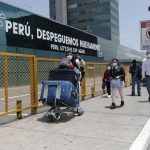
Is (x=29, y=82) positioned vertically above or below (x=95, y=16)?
below

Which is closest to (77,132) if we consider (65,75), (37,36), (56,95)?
(56,95)

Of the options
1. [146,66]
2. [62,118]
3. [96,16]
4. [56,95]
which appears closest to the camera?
[56,95]

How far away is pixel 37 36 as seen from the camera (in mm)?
30688

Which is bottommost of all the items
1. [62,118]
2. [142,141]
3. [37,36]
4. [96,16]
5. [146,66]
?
[142,141]

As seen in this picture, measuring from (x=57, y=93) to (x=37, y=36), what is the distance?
2307 centimetres

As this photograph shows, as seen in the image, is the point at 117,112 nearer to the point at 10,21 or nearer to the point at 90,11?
the point at 10,21

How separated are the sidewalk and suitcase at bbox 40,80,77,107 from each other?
474mm

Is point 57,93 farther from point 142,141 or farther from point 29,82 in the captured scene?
point 142,141

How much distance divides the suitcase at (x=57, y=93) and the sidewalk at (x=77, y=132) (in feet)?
1.55

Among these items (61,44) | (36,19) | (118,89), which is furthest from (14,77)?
(61,44)

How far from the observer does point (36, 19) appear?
30.5 m

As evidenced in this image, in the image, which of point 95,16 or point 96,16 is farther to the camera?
point 95,16

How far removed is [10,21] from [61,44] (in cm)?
1025

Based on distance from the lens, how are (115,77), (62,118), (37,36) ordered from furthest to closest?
(37,36) < (115,77) < (62,118)
